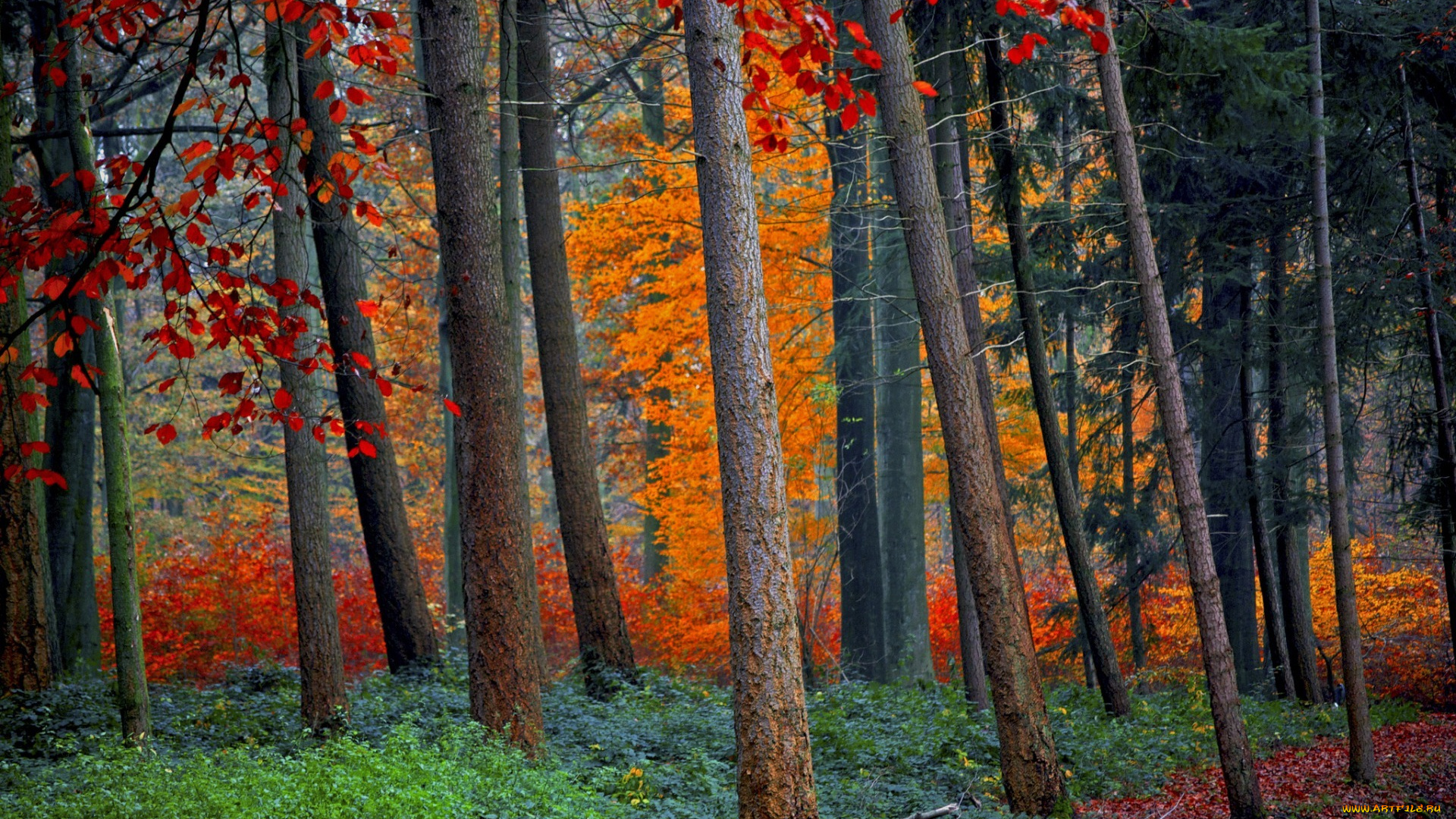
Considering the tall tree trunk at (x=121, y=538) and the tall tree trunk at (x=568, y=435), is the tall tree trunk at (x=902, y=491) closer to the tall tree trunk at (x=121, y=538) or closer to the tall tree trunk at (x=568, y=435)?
the tall tree trunk at (x=568, y=435)

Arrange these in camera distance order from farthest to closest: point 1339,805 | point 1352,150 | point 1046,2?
1. point 1352,150
2. point 1339,805
3. point 1046,2

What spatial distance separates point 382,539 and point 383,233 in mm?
14852

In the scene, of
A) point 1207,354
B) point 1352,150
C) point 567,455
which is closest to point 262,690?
point 567,455

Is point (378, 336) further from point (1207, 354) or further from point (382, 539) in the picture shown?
point (1207, 354)

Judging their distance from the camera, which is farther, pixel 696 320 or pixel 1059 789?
pixel 696 320

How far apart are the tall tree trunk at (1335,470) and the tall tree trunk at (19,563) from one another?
11.4 m

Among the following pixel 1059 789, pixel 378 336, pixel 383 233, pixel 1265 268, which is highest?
pixel 383 233

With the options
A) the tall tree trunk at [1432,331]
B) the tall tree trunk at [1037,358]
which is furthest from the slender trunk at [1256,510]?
the tall tree trunk at [1037,358]

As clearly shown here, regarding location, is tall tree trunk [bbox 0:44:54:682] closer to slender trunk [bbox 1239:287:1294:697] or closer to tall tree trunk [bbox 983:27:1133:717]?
tall tree trunk [bbox 983:27:1133:717]

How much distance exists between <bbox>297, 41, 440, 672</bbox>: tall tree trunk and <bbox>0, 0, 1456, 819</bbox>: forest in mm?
55

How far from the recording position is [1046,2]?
4535mm

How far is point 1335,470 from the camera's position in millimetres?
8898

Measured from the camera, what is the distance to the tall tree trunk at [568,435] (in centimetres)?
998

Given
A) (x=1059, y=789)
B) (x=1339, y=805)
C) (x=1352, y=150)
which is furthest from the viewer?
(x=1352, y=150)
